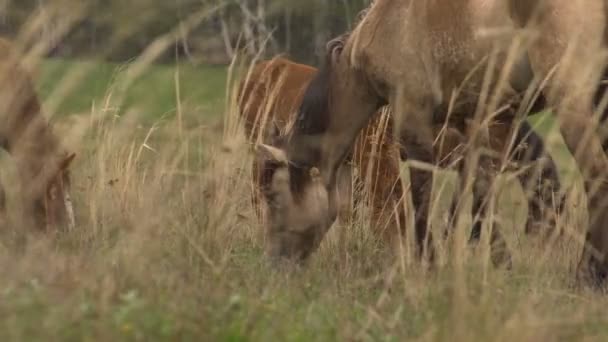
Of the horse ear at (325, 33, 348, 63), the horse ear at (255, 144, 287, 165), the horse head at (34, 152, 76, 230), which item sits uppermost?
the horse ear at (325, 33, 348, 63)

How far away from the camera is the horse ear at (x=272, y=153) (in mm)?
7434

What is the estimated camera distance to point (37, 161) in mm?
8344

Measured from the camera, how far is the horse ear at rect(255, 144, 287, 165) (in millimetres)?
7434

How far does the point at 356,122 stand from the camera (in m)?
7.48

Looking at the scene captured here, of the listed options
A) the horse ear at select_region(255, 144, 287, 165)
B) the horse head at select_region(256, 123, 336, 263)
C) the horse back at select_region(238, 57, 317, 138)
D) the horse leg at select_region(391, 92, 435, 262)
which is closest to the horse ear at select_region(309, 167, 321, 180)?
the horse head at select_region(256, 123, 336, 263)

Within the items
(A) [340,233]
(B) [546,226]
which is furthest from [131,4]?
(B) [546,226]

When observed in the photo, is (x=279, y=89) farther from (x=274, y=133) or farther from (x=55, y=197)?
(x=55, y=197)

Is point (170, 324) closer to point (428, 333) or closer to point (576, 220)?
point (428, 333)

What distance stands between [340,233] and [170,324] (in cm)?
352

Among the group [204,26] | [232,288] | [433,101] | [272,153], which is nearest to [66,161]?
[272,153]

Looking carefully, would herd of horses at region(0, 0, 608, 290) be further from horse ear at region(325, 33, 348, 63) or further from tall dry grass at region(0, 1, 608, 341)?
tall dry grass at region(0, 1, 608, 341)

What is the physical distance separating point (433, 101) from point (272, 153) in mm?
1067

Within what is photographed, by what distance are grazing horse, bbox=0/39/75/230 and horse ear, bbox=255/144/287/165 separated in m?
1.36

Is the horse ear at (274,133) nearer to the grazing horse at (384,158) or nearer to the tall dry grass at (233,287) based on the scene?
the grazing horse at (384,158)
